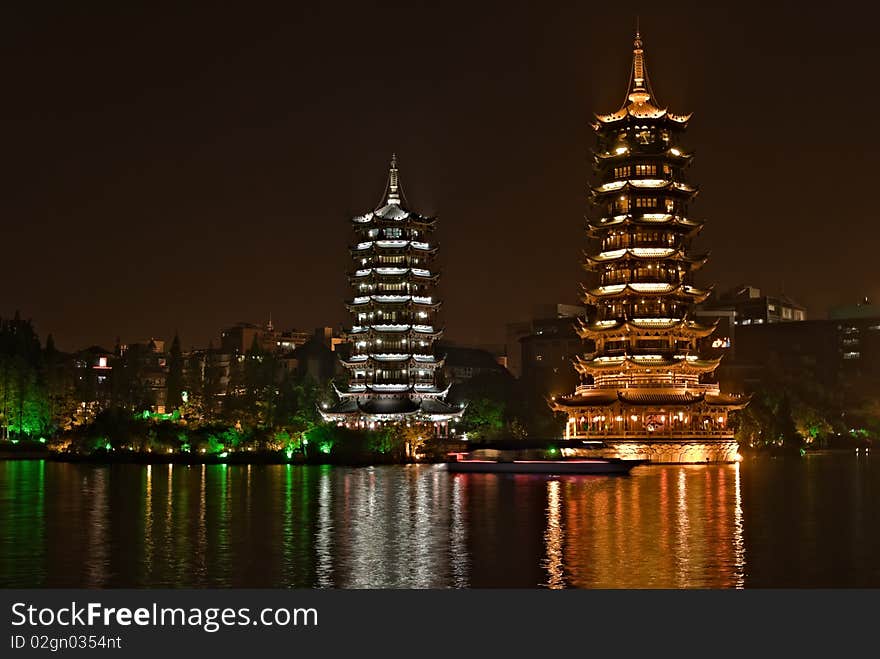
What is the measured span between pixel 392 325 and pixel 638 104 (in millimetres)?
31963

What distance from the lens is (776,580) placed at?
77.9ft

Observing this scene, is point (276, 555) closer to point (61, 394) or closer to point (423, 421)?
point (423, 421)

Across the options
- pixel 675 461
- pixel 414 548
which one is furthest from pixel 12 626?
pixel 675 461

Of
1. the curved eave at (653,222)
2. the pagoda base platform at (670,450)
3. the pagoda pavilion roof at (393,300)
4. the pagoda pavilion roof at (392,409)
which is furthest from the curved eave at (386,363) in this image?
the pagoda base platform at (670,450)

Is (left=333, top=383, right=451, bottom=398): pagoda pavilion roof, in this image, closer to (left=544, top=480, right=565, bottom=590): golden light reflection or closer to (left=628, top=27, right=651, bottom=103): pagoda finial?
(left=628, top=27, right=651, bottom=103): pagoda finial

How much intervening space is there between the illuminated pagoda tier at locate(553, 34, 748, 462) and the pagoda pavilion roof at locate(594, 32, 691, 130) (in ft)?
0.39

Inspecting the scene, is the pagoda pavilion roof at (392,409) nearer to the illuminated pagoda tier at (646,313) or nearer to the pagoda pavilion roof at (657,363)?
the illuminated pagoda tier at (646,313)

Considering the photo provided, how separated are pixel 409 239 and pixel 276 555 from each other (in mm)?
84627

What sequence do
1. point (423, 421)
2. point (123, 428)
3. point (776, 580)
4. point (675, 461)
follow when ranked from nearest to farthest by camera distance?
point (776, 580) < point (675, 461) < point (123, 428) < point (423, 421)

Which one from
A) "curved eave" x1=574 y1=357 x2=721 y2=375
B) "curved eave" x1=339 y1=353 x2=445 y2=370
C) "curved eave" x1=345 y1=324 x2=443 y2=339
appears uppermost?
"curved eave" x1=345 y1=324 x2=443 y2=339

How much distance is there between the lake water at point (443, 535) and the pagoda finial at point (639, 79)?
47.3 meters

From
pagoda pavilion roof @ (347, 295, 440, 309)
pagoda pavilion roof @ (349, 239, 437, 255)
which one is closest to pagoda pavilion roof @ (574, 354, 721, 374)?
pagoda pavilion roof @ (347, 295, 440, 309)

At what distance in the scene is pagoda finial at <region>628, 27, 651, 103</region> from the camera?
95.7 meters

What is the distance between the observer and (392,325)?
356 feet
